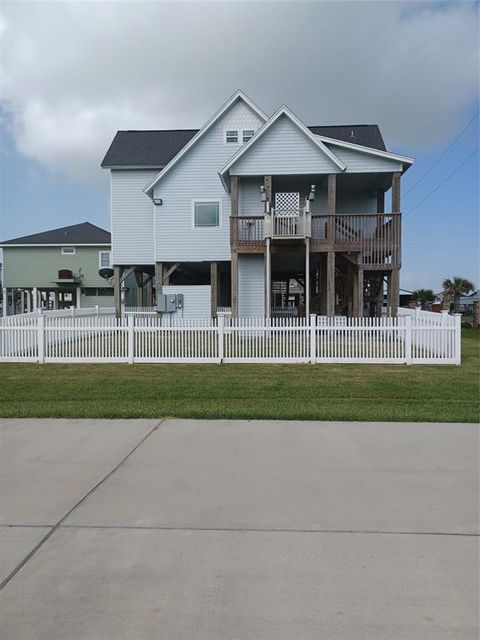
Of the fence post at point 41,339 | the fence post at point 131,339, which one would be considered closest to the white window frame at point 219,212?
the fence post at point 131,339

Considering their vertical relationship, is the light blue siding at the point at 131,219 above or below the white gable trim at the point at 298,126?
below

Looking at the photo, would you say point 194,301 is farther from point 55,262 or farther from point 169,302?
point 55,262

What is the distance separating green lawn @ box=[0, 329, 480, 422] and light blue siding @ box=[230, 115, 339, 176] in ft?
32.8

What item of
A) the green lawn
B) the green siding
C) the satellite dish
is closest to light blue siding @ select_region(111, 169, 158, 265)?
the satellite dish

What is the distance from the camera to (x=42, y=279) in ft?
121

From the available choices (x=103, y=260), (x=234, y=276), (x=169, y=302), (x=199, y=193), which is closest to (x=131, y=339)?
(x=234, y=276)

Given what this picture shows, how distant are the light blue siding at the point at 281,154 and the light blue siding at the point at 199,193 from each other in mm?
2512

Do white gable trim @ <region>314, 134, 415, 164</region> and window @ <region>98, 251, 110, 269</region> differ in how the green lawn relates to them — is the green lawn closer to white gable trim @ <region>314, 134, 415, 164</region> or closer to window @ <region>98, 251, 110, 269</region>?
white gable trim @ <region>314, 134, 415, 164</region>

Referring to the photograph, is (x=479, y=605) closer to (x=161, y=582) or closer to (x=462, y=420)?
(x=161, y=582)

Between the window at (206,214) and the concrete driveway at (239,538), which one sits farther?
the window at (206,214)

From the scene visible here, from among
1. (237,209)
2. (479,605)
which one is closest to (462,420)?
(479,605)

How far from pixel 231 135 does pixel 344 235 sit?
22.4ft

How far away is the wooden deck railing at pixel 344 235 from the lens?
731 inches

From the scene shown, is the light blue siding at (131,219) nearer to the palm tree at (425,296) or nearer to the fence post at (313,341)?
the fence post at (313,341)
